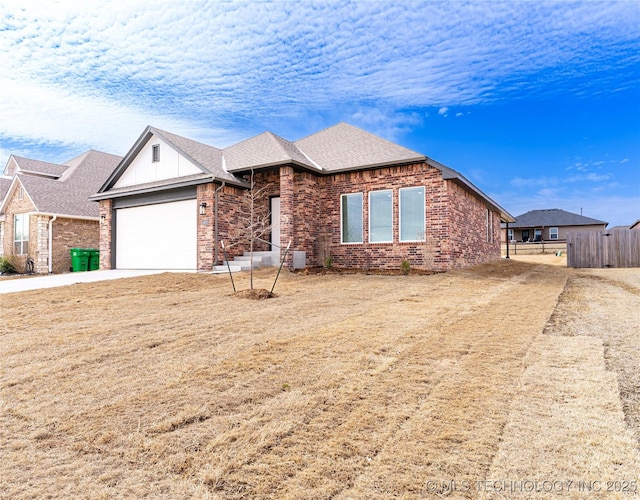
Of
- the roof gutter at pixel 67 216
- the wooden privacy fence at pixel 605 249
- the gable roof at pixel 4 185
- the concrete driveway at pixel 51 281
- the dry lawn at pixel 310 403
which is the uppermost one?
the gable roof at pixel 4 185

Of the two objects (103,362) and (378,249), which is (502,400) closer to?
(103,362)

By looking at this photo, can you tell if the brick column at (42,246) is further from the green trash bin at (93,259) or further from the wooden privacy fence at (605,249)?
the wooden privacy fence at (605,249)

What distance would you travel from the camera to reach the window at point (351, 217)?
13.6m

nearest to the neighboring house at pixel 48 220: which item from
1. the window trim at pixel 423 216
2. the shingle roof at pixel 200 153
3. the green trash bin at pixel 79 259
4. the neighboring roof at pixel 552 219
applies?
the green trash bin at pixel 79 259

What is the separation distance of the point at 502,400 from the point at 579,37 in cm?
1146

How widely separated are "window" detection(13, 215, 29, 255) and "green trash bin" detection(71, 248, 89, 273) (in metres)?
3.58

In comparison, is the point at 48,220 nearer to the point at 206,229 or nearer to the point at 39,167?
the point at 39,167

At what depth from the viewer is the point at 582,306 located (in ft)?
22.1

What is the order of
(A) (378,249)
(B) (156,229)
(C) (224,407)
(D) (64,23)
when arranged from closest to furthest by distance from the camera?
(C) (224,407) < (D) (64,23) < (A) (378,249) < (B) (156,229)

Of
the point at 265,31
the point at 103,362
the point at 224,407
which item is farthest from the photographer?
the point at 265,31

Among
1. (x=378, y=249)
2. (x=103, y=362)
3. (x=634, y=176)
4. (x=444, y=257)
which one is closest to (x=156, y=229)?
(x=378, y=249)

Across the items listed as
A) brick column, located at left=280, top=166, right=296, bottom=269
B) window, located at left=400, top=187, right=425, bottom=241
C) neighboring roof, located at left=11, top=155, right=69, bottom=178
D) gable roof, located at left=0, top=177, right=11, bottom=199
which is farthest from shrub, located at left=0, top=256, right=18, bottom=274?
window, located at left=400, top=187, right=425, bottom=241

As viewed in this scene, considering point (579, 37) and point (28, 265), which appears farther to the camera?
point (28, 265)

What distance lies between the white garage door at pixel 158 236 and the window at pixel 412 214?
7.61m
